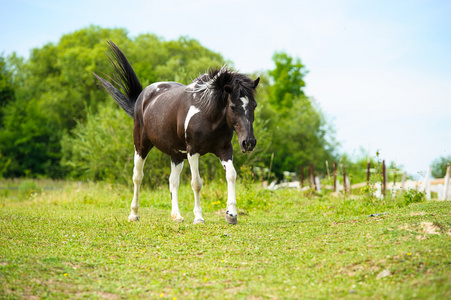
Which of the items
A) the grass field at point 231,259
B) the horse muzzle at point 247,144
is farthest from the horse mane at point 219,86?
the grass field at point 231,259

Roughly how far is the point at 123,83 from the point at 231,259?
6061 mm

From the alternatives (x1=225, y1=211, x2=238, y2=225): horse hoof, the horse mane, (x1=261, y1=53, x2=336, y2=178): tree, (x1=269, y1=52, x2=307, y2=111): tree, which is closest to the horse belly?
the horse mane

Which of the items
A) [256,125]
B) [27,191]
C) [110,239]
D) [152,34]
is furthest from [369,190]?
[152,34]

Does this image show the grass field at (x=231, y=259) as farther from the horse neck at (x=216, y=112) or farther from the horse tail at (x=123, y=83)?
the horse tail at (x=123, y=83)

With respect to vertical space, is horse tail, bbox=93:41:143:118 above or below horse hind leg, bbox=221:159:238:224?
above

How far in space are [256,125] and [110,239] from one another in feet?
54.9

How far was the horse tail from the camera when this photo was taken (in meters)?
9.70

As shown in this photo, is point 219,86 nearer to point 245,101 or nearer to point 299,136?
point 245,101

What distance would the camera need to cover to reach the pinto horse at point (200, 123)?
6.98 m

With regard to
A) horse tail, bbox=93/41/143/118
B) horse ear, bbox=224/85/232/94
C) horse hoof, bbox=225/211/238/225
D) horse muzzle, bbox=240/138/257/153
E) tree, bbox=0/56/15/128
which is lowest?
horse hoof, bbox=225/211/238/225

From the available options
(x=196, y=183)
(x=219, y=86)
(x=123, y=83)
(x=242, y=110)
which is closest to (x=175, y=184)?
(x=196, y=183)

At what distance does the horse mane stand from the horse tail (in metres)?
2.81

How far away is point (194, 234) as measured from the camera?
652cm

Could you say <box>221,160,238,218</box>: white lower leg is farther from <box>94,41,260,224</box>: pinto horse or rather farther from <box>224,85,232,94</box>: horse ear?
<box>224,85,232,94</box>: horse ear
